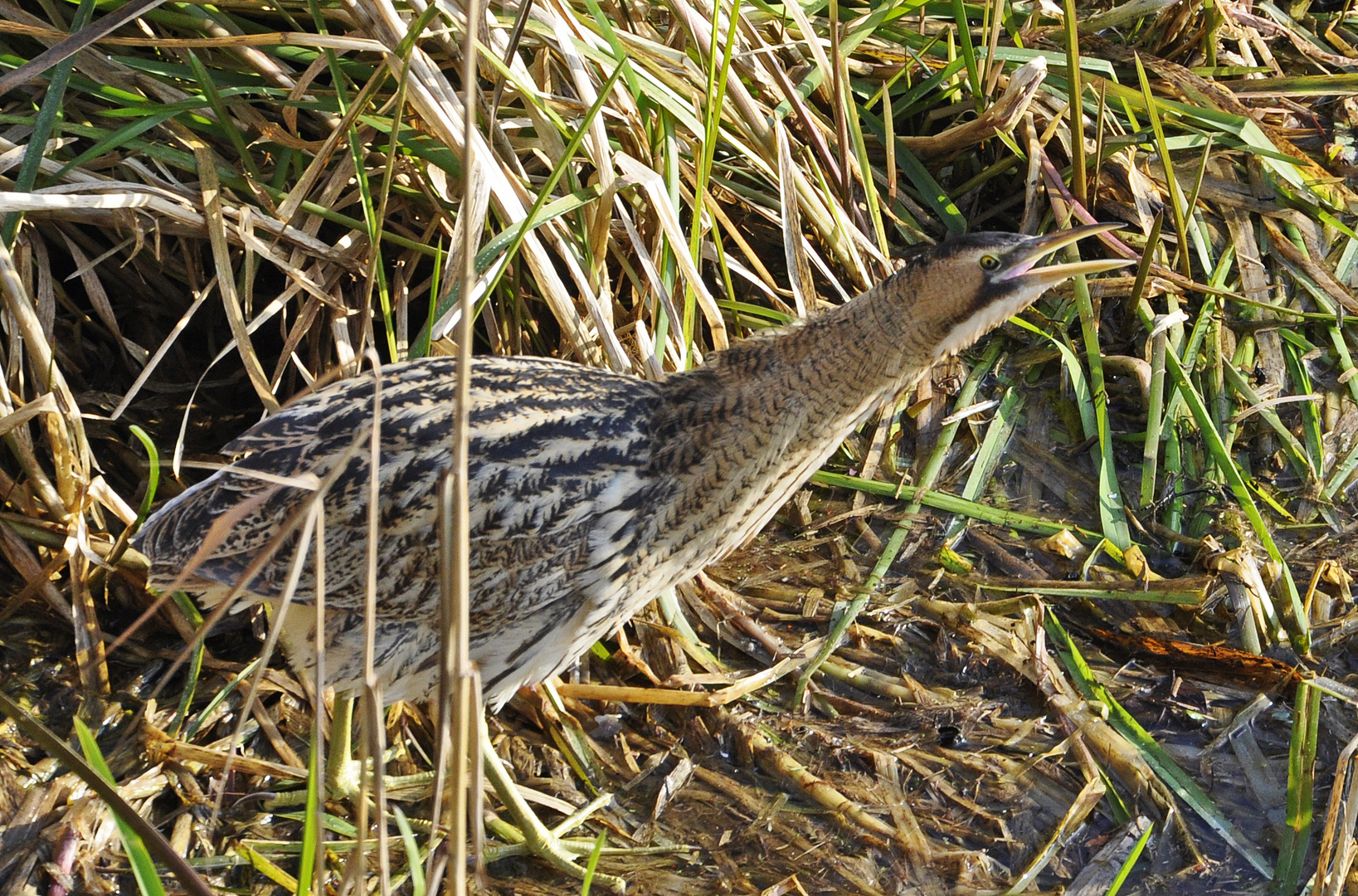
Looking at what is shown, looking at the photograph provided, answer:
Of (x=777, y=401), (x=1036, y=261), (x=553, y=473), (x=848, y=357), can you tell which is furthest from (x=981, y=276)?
(x=553, y=473)

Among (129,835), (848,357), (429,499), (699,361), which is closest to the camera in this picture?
(129,835)

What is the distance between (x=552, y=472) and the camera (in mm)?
2219

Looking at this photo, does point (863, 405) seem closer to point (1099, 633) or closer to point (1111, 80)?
A: point (1099, 633)

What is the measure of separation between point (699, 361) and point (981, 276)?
103 cm

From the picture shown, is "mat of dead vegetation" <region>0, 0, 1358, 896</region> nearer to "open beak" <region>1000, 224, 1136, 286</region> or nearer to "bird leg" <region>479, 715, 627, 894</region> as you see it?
"bird leg" <region>479, 715, 627, 894</region>

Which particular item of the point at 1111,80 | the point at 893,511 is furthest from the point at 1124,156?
the point at 893,511

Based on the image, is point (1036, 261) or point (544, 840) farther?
point (544, 840)

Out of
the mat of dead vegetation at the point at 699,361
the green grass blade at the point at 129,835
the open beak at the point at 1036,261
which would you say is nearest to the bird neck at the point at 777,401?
the open beak at the point at 1036,261

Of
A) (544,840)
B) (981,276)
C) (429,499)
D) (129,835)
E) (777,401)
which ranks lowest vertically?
(544,840)

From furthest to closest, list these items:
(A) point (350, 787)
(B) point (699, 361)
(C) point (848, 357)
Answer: (B) point (699, 361) → (A) point (350, 787) → (C) point (848, 357)

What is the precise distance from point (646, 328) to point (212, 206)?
2.99 ft

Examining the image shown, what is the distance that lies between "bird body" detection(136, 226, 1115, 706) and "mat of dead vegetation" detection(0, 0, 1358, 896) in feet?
1.00

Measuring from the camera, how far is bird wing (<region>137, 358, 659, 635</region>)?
7.14 feet

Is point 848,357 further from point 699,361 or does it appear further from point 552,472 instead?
point 699,361
